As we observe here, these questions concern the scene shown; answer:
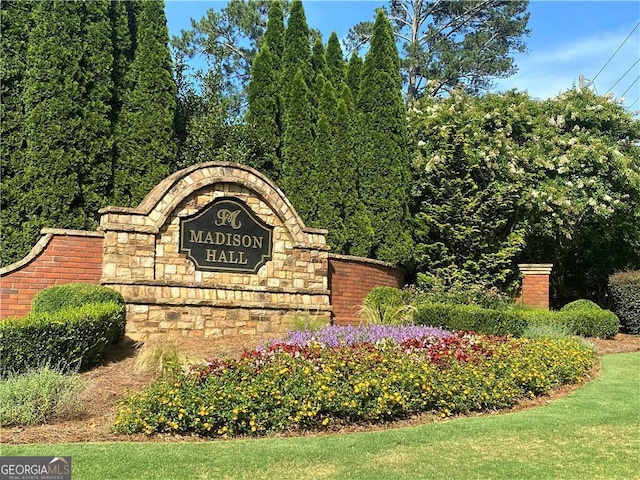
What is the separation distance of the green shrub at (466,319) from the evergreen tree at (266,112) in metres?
5.49

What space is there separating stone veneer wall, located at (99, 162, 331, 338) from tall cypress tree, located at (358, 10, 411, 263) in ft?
9.61

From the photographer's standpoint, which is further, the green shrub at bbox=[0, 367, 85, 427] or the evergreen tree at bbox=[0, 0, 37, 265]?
the evergreen tree at bbox=[0, 0, 37, 265]

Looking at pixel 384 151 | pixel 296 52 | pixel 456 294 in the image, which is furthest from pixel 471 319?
pixel 296 52

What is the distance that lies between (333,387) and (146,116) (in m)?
8.21

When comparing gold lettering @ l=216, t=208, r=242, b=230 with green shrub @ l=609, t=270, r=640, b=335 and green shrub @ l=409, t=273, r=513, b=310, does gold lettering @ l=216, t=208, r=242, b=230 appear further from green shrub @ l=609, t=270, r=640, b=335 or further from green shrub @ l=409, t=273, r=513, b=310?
green shrub @ l=609, t=270, r=640, b=335

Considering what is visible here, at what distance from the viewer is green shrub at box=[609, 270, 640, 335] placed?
15938 millimetres

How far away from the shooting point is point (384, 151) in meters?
15.3

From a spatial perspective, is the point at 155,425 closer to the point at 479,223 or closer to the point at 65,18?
the point at 65,18

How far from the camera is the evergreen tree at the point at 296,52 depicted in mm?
16328

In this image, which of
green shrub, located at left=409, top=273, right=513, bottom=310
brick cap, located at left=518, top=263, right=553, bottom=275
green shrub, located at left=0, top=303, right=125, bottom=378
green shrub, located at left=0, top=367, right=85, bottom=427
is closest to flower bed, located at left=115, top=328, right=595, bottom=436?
green shrub, located at left=0, top=367, right=85, bottom=427

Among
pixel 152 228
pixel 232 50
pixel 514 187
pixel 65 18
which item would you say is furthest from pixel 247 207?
pixel 232 50

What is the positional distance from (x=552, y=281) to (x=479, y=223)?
6.94 metres

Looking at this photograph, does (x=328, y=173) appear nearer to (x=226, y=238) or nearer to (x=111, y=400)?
(x=226, y=238)

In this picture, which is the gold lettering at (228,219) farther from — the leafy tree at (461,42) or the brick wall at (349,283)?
the leafy tree at (461,42)
